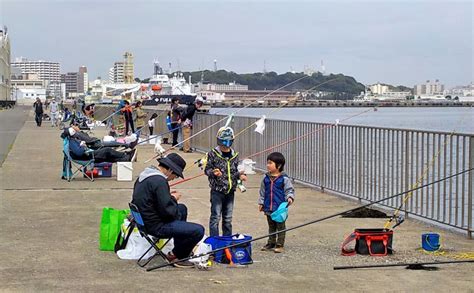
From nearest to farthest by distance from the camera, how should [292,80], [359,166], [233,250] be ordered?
[233,250]
[359,166]
[292,80]

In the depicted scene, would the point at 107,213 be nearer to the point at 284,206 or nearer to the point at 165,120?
the point at 284,206

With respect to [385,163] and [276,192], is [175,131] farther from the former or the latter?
[276,192]

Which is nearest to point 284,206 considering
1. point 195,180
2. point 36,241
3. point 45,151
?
point 36,241

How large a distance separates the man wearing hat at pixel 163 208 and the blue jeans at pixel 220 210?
114cm

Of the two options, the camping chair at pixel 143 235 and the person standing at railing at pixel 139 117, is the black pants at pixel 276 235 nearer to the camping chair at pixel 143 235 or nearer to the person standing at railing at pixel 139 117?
the camping chair at pixel 143 235

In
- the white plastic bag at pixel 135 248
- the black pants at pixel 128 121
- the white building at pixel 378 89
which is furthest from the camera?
the black pants at pixel 128 121

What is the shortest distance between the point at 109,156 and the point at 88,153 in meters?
0.67

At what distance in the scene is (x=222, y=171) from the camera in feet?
27.7

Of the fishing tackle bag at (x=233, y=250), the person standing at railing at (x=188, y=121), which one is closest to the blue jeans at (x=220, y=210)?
the fishing tackle bag at (x=233, y=250)

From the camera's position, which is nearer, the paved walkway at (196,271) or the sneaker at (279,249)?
the paved walkway at (196,271)

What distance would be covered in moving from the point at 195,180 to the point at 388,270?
7.86m

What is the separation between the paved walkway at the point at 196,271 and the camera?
6.76 metres

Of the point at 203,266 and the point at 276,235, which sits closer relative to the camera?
the point at 203,266

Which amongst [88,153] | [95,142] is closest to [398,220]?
[88,153]
